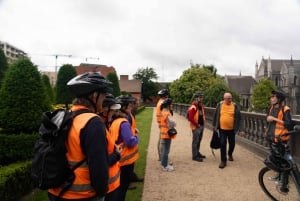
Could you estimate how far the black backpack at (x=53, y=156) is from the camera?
8.71 ft

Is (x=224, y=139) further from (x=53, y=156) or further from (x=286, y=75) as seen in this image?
(x=286, y=75)

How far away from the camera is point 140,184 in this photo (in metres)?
7.34

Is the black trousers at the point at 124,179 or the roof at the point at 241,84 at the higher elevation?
the roof at the point at 241,84

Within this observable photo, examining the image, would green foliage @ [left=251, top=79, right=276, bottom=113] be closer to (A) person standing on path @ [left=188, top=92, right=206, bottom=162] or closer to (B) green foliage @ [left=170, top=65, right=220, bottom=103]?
(B) green foliage @ [left=170, top=65, right=220, bottom=103]

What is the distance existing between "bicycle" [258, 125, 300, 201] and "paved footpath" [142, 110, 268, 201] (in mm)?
435

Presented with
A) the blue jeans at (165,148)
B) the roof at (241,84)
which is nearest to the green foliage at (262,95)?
the roof at (241,84)

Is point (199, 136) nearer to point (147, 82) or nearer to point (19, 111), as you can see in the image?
point (19, 111)

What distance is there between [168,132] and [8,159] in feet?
11.8

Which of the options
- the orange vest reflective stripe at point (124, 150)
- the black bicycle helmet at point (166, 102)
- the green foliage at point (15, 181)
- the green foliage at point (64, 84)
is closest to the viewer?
the orange vest reflective stripe at point (124, 150)

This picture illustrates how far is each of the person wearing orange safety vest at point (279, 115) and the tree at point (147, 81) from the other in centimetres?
9779

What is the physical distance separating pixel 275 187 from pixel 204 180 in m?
1.81

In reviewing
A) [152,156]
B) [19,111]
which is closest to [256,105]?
[152,156]

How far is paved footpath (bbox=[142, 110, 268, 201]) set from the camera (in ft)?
21.2

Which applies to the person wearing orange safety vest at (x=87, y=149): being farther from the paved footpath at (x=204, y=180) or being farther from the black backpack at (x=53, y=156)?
the paved footpath at (x=204, y=180)
